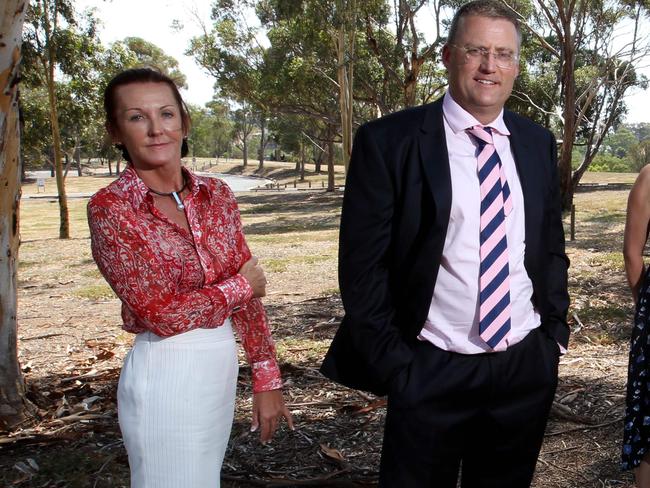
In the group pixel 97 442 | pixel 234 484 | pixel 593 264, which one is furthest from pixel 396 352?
pixel 593 264

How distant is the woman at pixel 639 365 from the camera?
303 cm

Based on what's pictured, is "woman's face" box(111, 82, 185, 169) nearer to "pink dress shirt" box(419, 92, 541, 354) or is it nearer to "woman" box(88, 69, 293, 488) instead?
"woman" box(88, 69, 293, 488)

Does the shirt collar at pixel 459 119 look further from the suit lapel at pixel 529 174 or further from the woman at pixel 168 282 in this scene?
the woman at pixel 168 282

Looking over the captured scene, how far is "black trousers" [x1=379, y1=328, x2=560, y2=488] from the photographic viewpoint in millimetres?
2424

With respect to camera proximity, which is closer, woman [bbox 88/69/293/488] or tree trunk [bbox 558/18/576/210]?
woman [bbox 88/69/293/488]

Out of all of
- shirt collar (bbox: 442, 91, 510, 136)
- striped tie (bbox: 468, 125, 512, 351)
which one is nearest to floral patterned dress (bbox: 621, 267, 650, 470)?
striped tie (bbox: 468, 125, 512, 351)

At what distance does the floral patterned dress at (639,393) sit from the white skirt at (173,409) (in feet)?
6.12

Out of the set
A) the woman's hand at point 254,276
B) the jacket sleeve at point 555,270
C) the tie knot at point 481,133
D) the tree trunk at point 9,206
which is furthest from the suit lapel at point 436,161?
the tree trunk at point 9,206

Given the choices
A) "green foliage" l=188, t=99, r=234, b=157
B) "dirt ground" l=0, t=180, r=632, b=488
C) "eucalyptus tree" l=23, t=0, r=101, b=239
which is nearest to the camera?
"dirt ground" l=0, t=180, r=632, b=488

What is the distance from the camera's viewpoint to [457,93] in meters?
2.50

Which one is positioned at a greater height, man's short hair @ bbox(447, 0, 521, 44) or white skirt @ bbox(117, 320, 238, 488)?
man's short hair @ bbox(447, 0, 521, 44)

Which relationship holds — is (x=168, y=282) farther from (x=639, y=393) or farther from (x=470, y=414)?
(x=639, y=393)

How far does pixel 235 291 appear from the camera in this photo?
2.28 meters

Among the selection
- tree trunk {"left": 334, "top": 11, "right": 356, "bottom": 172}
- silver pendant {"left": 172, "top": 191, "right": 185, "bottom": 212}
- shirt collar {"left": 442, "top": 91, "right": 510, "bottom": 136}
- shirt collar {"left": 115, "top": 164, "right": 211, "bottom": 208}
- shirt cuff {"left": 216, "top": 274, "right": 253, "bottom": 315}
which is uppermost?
tree trunk {"left": 334, "top": 11, "right": 356, "bottom": 172}
